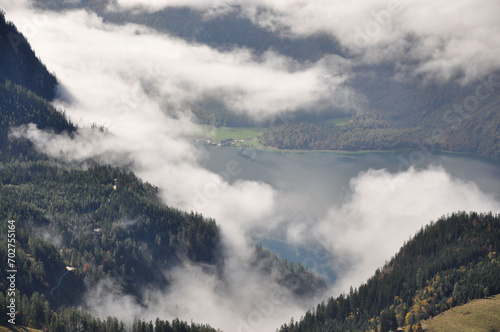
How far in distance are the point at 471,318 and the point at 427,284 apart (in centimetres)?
3063

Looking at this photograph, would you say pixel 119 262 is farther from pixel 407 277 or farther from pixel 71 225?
pixel 407 277

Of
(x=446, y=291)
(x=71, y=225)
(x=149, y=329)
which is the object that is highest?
(x=71, y=225)

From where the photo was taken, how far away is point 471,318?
14325cm

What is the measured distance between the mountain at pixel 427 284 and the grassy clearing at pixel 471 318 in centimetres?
307

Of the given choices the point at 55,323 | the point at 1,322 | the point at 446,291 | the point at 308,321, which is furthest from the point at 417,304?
the point at 1,322

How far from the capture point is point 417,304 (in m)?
162

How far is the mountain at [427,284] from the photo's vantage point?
15588 cm

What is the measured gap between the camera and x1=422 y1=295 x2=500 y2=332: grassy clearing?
140 m

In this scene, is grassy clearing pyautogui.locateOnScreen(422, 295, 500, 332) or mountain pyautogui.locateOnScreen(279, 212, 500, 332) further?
mountain pyautogui.locateOnScreen(279, 212, 500, 332)

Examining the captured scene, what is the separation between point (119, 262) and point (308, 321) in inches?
2787

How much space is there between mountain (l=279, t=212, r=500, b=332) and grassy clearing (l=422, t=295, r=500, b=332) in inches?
121

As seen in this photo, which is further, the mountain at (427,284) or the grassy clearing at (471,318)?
the mountain at (427,284)

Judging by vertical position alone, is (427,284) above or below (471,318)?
above

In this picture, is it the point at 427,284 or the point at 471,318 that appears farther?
the point at 427,284
